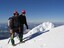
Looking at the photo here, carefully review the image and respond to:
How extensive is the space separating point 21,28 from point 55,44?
397 cm

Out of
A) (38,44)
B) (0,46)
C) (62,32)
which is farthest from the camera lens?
(0,46)

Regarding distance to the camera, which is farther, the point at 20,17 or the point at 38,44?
the point at 20,17

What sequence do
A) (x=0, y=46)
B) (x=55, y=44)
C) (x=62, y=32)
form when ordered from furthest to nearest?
(x=0, y=46) → (x=62, y=32) → (x=55, y=44)

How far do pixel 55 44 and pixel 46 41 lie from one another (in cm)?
135

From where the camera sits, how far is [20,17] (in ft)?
60.1

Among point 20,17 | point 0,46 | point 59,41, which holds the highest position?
point 20,17

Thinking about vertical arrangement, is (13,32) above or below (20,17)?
below

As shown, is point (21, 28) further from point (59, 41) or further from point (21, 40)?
point (59, 41)

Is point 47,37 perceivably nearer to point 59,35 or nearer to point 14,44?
point 59,35

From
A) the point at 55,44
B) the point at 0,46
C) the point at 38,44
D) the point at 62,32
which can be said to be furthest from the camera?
the point at 0,46

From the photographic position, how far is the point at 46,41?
17094mm

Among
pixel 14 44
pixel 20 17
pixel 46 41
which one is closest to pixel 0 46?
pixel 14 44

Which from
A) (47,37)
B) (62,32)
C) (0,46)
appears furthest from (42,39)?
(0,46)

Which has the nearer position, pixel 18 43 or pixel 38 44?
pixel 38 44
